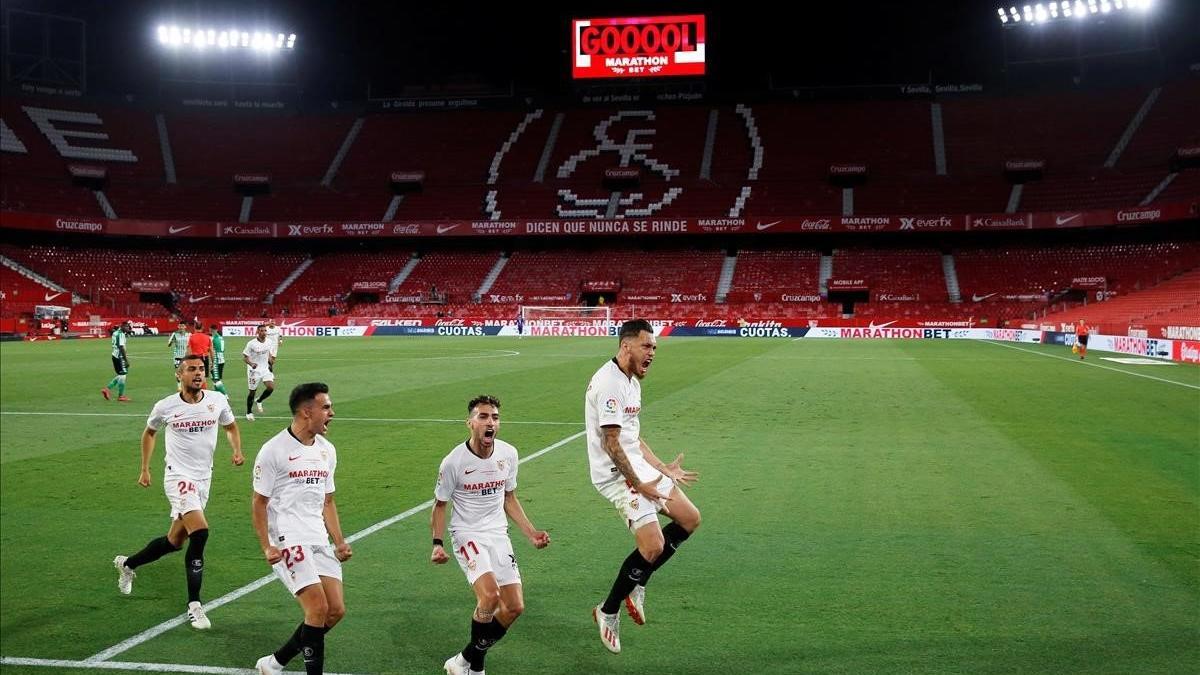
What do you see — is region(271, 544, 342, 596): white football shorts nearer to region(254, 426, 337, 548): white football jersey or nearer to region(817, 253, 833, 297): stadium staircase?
region(254, 426, 337, 548): white football jersey

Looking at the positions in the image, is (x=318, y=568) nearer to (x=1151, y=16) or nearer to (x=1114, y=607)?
(x=1114, y=607)

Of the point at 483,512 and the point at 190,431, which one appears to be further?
the point at 190,431

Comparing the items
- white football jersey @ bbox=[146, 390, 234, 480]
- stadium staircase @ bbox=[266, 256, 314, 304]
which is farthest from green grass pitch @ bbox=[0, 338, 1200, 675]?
stadium staircase @ bbox=[266, 256, 314, 304]

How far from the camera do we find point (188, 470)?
24.0 ft

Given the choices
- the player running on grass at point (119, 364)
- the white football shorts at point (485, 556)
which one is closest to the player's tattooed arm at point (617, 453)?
the white football shorts at point (485, 556)

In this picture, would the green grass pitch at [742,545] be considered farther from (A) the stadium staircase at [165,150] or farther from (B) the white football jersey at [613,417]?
(A) the stadium staircase at [165,150]

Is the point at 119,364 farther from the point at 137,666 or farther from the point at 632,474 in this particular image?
the point at 632,474

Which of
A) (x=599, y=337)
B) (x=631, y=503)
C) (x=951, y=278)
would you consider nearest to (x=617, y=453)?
(x=631, y=503)

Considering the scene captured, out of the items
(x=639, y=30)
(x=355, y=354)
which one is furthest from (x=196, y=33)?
(x=355, y=354)

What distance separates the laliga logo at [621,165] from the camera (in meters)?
72.9

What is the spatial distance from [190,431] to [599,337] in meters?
51.5

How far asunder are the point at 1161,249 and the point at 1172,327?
30.1 metres

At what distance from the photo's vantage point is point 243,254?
7731cm

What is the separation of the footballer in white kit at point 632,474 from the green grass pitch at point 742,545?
0.40 meters
